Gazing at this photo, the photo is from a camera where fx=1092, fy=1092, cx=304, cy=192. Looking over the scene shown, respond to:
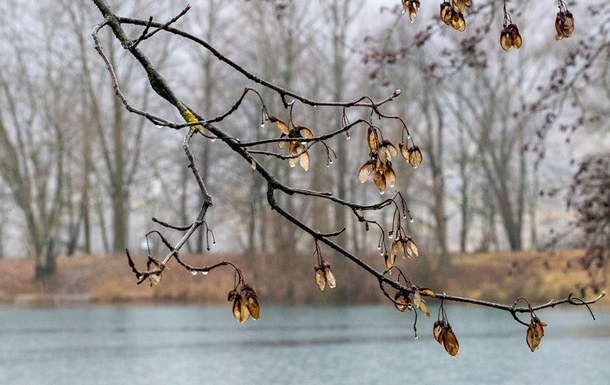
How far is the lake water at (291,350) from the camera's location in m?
12.2

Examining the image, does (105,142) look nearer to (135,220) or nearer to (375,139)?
(135,220)

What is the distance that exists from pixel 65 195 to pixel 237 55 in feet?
32.2

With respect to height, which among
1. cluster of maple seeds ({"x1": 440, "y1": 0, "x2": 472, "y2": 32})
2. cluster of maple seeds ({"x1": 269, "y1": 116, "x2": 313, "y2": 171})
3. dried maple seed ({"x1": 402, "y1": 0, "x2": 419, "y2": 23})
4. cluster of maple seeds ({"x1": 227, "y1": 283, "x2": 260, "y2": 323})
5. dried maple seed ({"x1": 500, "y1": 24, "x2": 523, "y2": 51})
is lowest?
cluster of maple seeds ({"x1": 227, "y1": 283, "x2": 260, "y2": 323})

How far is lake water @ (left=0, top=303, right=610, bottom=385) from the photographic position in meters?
12.2

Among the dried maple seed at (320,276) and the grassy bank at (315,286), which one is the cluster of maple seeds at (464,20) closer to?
the dried maple seed at (320,276)

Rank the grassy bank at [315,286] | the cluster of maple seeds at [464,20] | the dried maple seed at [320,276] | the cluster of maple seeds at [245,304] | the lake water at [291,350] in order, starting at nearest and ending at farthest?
the cluster of maple seeds at [245,304], the cluster of maple seeds at [464,20], the dried maple seed at [320,276], the lake water at [291,350], the grassy bank at [315,286]

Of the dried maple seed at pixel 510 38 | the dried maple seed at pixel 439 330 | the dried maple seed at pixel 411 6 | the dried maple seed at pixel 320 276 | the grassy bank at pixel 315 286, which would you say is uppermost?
the grassy bank at pixel 315 286

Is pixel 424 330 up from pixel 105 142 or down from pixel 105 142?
down

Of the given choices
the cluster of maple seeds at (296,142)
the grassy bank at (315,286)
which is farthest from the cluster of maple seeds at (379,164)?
the grassy bank at (315,286)

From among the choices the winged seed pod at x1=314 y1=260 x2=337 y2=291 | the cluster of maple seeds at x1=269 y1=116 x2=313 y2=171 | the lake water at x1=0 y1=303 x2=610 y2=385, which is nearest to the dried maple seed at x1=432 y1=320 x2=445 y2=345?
the winged seed pod at x1=314 y1=260 x2=337 y2=291

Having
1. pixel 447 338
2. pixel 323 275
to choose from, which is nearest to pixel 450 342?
pixel 447 338

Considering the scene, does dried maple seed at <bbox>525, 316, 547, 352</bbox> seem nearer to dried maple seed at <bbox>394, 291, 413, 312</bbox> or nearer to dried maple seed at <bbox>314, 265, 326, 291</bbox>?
dried maple seed at <bbox>394, 291, 413, 312</bbox>

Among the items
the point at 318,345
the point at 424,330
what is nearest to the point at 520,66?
the point at 424,330

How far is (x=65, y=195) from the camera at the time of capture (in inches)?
1485
